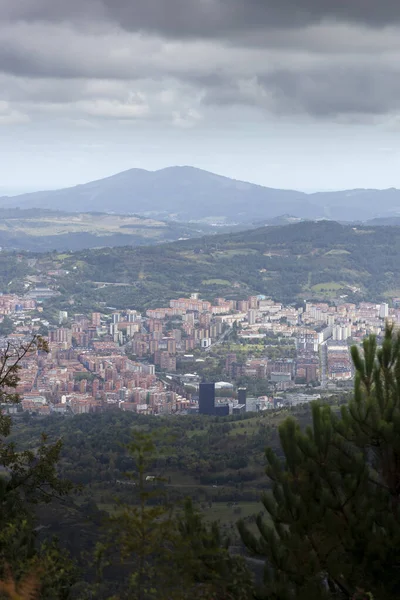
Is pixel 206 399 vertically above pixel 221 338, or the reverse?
pixel 221 338

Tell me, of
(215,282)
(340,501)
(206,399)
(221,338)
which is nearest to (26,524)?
(340,501)

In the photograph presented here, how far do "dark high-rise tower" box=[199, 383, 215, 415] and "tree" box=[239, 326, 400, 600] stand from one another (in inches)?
1176

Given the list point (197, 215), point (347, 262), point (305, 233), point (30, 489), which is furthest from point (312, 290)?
point (197, 215)

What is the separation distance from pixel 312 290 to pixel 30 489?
71.7m

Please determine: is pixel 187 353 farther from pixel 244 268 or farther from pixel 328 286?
pixel 244 268

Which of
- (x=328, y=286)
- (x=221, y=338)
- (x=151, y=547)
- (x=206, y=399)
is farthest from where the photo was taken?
(x=328, y=286)

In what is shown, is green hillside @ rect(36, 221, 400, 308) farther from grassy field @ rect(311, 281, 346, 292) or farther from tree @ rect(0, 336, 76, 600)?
tree @ rect(0, 336, 76, 600)

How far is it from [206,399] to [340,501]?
32.9m

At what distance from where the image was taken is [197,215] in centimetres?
18438

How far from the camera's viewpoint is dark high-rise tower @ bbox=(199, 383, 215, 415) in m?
38.2

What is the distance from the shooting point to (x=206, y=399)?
4022 centimetres

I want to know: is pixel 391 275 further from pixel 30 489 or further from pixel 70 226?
pixel 30 489

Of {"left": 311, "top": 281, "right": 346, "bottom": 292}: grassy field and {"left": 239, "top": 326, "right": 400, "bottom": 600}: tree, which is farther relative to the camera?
{"left": 311, "top": 281, "right": 346, "bottom": 292}: grassy field

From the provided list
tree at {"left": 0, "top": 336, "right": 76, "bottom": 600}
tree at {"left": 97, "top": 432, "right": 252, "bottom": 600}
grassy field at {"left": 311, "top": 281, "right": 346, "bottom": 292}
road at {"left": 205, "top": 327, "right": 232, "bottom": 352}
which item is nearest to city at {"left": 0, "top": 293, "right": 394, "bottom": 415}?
road at {"left": 205, "top": 327, "right": 232, "bottom": 352}
